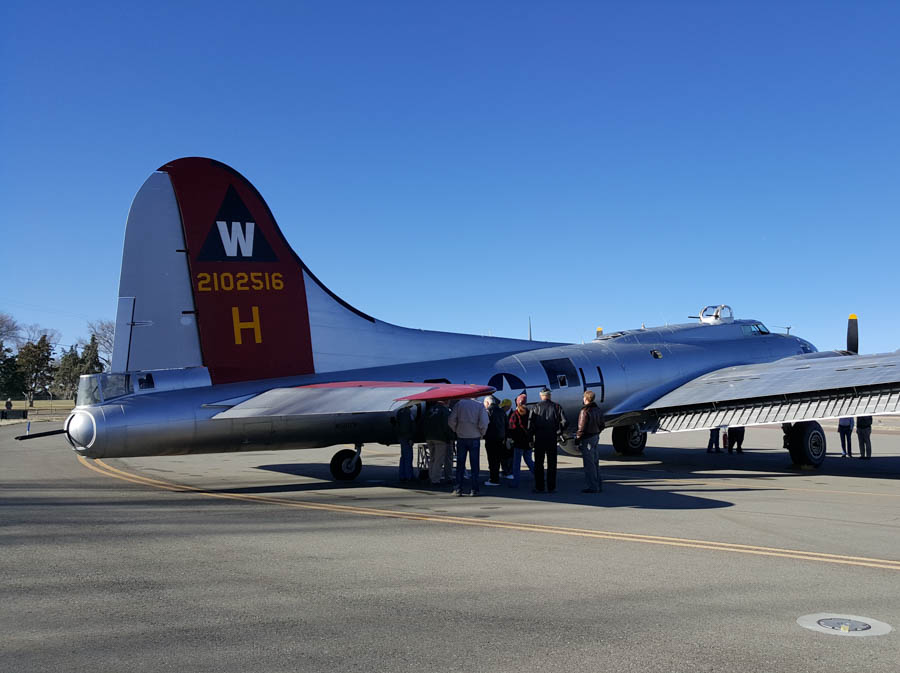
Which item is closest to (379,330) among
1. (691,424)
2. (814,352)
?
(691,424)

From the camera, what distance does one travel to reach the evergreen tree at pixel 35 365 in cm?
10431

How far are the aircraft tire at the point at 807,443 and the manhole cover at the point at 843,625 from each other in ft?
51.0

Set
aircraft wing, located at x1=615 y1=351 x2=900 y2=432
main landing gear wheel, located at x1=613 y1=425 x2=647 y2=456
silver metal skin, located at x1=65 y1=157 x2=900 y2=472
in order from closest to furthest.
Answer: silver metal skin, located at x1=65 y1=157 x2=900 y2=472, aircraft wing, located at x1=615 y1=351 x2=900 y2=432, main landing gear wheel, located at x1=613 y1=425 x2=647 y2=456

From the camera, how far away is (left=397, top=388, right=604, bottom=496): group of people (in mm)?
14469

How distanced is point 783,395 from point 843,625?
1400cm

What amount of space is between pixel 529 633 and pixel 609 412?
16568mm

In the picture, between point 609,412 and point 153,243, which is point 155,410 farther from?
point 609,412

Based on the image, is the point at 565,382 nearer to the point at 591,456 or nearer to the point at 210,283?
the point at 591,456

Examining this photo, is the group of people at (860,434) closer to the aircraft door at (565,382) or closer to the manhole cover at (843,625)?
the aircraft door at (565,382)

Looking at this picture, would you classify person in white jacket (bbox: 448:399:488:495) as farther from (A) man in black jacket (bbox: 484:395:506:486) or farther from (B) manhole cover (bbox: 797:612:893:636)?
(B) manhole cover (bbox: 797:612:893:636)

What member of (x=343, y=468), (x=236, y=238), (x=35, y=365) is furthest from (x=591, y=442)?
(x=35, y=365)

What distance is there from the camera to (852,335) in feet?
90.0

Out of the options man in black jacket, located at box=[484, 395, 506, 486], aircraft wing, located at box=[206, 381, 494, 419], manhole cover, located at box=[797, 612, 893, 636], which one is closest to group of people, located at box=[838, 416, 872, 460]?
man in black jacket, located at box=[484, 395, 506, 486]

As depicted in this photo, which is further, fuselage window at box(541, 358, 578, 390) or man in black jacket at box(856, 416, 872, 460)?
man in black jacket at box(856, 416, 872, 460)
